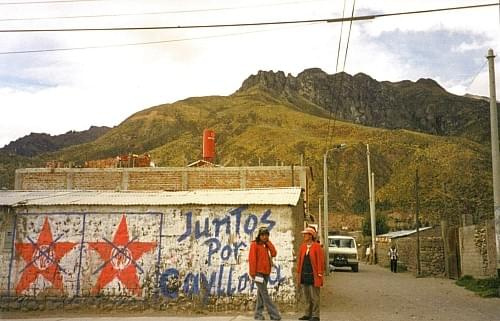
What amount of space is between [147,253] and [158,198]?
1.43m

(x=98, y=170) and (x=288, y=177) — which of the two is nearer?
(x=288, y=177)

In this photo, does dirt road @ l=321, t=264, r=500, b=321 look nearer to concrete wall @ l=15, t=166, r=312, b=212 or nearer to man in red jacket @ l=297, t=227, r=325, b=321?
man in red jacket @ l=297, t=227, r=325, b=321

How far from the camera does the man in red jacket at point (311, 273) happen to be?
447 inches

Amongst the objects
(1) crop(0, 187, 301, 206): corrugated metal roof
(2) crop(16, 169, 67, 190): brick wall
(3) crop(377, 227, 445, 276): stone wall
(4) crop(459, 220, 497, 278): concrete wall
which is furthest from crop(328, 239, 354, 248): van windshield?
(1) crop(0, 187, 301, 206): corrugated metal roof

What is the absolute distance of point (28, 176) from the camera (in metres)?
20.8

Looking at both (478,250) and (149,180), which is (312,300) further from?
(478,250)

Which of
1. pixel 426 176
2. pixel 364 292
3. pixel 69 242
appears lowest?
pixel 364 292

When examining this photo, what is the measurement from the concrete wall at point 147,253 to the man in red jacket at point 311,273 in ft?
5.17

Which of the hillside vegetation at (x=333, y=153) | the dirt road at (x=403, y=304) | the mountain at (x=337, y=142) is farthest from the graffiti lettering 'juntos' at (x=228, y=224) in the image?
A: the hillside vegetation at (x=333, y=153)

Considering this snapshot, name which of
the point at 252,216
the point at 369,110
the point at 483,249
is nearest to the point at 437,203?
the point at 483,249

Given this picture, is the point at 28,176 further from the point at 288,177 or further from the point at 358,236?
the point at 358,236

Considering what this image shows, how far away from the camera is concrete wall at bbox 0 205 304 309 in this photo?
528 inches

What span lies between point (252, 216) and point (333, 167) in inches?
2876

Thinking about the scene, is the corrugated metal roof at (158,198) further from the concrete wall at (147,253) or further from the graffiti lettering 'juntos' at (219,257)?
the graffiti lettering 'juntos' at (219,257)
